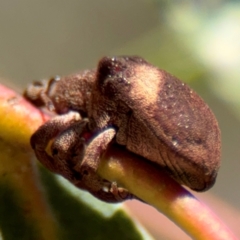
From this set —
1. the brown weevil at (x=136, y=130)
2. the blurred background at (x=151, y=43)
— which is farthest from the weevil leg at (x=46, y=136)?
the blurred background at (x=151, y=43)

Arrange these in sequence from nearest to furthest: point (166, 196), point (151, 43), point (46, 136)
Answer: point (166, 196) → point (46, 136) → point (151, 43)

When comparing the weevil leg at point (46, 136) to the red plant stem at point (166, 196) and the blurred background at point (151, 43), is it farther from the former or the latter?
the blurred background at point (151, 43)

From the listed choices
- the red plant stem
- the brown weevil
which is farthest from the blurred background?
the red plant stem

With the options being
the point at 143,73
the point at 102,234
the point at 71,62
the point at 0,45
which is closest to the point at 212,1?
the point at 71,62

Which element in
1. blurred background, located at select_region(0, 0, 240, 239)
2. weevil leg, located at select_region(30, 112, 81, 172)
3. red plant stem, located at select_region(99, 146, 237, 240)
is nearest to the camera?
red plant stem, located at select_region(99, 146, 237, 240)

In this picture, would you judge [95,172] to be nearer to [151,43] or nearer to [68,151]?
[68,151]

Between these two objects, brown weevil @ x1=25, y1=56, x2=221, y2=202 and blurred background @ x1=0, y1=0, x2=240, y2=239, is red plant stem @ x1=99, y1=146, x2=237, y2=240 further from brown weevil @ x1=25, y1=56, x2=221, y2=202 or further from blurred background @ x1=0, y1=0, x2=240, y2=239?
blurred background @ x1=0, y1=0, x2=240, y2=239

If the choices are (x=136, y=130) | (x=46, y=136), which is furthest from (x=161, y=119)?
(x=46, y=136)
